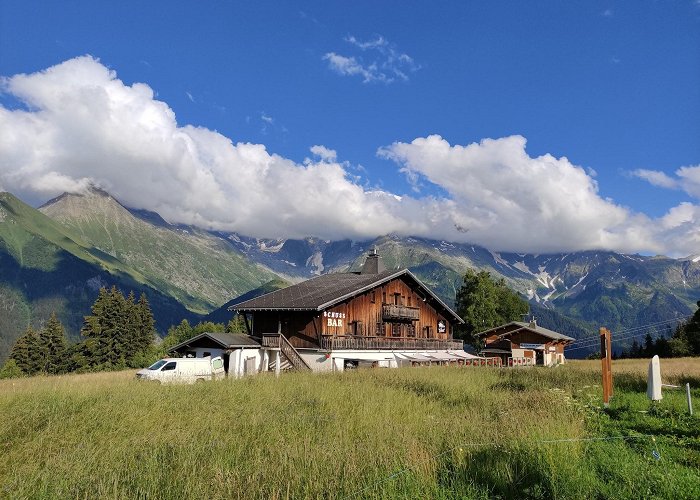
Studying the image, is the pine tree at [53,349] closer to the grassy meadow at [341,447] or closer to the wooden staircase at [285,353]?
the wooden staircase at [285,353]

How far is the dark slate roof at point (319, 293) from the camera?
3638 centimetres

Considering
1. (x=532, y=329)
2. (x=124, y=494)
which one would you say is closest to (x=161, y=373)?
(x=124, y=494)

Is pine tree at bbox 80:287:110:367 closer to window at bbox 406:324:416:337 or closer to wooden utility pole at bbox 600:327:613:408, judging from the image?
window at bbox 406:324:416:337

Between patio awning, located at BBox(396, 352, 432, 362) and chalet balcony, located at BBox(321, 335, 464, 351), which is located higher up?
chalet balcony, located at BBox(321, 335, 464, 351)

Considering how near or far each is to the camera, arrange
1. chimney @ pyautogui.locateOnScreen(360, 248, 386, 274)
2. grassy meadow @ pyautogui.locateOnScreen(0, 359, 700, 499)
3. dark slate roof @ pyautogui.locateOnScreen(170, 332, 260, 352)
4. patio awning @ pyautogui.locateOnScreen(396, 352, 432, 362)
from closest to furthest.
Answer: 1. grassy meadow @ pyautogui.locateOnScreen(0, 359, 700, 499)
2. dark slate roof @ pyautogui.locateOnScreen(170, 332, 260, 352)
3. patio awning @ pyautogui.locateOnScreen(396, 352, 432, 362)
4. chimney @ pyautogui.locateOnScreen(360, 248, 386, 274)

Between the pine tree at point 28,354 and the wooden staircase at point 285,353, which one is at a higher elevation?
the wooden staircase at point 285,353

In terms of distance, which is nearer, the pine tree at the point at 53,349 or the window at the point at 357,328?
the window at the point at 357,328

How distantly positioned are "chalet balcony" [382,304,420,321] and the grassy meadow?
2799 centimetres

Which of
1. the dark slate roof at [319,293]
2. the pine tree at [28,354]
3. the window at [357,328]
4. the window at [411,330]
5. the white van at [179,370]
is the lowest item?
the pine tree at [28,354]

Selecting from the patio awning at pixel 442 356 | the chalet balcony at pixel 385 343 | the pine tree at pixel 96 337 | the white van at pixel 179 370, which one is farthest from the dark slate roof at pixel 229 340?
the pine tree at pixel 96 337

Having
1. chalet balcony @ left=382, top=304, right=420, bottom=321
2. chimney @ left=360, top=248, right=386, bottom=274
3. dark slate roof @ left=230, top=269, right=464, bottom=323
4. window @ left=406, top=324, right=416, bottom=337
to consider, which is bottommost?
window @ left=406, top=324, right=416, bottom=337

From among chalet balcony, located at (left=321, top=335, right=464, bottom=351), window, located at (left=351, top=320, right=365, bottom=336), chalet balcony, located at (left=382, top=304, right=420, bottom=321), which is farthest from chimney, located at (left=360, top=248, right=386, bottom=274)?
window, located at (left=351, top=320, right=365, bottom=336)

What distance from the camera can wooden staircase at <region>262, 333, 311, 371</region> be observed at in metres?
32.8

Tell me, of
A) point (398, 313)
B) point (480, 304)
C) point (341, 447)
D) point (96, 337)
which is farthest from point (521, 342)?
point (341, 447)
